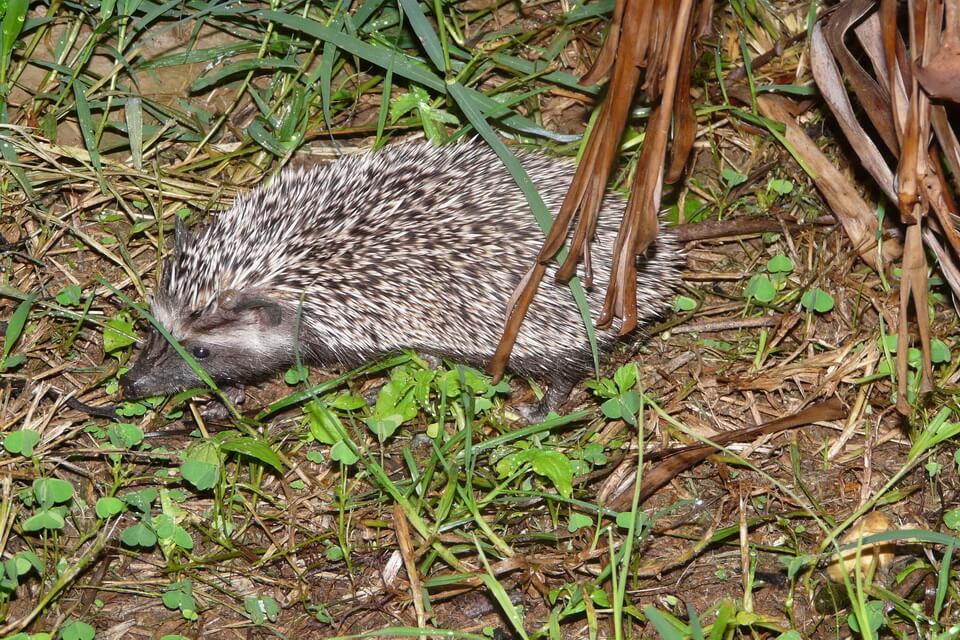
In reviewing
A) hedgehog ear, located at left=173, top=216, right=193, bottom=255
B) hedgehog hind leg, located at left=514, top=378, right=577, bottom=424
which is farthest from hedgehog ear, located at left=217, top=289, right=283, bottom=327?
hedgehog hind leg, located at left=514, top=378, right=577, bottom=424

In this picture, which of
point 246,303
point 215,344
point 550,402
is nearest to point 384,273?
point 246,303

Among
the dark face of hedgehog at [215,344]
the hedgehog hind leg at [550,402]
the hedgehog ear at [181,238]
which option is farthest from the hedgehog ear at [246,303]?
the hedgehog hind leg at [550,402]

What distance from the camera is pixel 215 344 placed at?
5.47 m

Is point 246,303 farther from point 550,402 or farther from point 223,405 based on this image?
point 550,402

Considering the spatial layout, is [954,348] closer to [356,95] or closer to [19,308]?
[356,95]

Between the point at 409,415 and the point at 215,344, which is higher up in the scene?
the point at 215,344

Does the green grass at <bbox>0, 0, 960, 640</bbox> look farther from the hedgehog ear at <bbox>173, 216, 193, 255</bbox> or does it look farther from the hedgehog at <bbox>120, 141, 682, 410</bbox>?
the hedgehog ear at <bbox>173, 216, 193, 255</bbox>

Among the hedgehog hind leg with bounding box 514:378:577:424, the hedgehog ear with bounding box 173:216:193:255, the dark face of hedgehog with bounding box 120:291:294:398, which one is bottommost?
the hedgehog hind leg with bounding box 514:378:577:424

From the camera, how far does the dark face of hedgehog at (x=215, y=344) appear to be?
5324mm

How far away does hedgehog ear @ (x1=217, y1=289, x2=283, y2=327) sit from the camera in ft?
17.1

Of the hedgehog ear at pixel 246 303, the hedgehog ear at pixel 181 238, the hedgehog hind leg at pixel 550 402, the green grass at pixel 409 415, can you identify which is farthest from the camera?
the hedgehog hind leg at pixel 550 402

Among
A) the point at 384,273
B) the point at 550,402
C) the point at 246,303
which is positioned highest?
the point at 384,273

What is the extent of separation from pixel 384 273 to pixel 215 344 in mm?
949

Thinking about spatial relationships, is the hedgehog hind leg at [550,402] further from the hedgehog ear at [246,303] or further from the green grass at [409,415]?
the hedgehog ear at [246,303]
